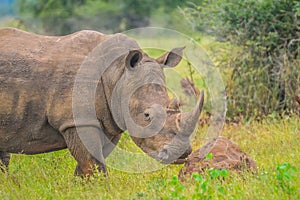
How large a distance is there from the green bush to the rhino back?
4490 mm

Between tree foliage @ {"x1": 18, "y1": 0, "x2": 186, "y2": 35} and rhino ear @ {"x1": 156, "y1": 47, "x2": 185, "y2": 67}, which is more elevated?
rhino ear @ {"x1": 156, "y1": 47, "x2": 185, "y2": 67}

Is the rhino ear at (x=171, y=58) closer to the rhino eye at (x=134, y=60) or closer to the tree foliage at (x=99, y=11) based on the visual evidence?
the rhino eye at (x=134, y=60)

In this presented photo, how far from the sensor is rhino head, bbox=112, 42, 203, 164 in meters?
7.00

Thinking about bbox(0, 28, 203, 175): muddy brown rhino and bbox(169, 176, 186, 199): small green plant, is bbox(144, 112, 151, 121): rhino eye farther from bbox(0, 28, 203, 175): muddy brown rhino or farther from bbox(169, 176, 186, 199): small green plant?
bbox(169, 176, 186, 199): small green plant

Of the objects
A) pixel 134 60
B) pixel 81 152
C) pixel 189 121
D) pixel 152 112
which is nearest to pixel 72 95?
pixel 81 152

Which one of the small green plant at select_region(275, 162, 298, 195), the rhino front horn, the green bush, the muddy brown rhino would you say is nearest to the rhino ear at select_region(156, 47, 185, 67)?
the muddy brown rhino

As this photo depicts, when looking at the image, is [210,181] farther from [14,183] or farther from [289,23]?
Answer: [289,23]

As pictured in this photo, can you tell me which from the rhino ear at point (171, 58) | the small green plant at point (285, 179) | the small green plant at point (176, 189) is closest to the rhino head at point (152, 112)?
the rhino ear at point (171, 58)

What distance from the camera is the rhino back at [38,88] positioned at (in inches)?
290

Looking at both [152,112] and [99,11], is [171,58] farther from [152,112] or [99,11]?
[99,11]

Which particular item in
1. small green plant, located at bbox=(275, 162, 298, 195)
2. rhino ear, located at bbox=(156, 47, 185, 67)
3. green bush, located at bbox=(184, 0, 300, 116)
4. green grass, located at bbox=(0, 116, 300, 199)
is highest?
small green plant, located at bbox=(275, 162, 298, 195)

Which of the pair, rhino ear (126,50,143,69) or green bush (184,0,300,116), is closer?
rhino ear (126,50,143,69)

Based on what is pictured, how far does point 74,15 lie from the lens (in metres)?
32.8

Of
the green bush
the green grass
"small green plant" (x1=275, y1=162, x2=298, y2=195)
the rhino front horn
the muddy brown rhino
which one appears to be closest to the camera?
"small green plant" (x1=275, y1=162, x2=298, y2=195)
